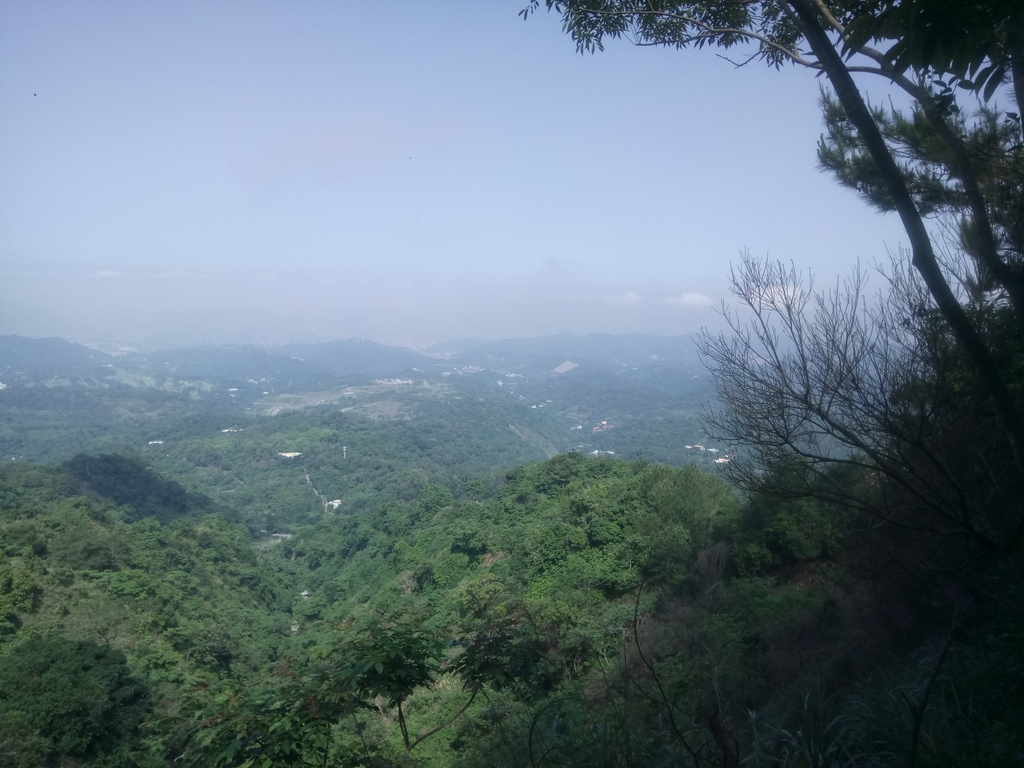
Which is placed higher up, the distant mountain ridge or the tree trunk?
the tree trunk

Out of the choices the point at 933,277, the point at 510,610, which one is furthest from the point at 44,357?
the point at 933,277

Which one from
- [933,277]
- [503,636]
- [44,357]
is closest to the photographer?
[933,277]

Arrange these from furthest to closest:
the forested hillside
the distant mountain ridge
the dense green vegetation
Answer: the distant mountain ridge, the forested hillside, the dense green vegetation

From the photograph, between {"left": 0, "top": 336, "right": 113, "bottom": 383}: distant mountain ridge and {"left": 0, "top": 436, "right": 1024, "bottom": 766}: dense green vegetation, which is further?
{"left": 0, "top": 336, "right": 113, "bottom": 383}: distant mountain ridge

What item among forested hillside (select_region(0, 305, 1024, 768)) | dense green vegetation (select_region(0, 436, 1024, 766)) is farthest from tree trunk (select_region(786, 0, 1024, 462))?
dense green vegetation (select_region(0, 436, 1024, 766))

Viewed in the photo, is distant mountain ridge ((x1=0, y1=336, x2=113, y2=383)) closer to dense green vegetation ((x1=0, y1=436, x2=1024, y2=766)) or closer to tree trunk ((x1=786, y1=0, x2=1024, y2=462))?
dense green vegetation ((x1=0, y1=436, x2=1024, y2=766))

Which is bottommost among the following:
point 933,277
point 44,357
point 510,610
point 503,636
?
point 44,357

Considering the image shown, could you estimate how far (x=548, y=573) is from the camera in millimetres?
16156

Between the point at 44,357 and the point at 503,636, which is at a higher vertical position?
the point at 503,636

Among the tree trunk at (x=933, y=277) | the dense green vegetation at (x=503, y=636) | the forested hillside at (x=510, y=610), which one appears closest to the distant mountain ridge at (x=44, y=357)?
the forested hillside at (x=510, y=610)

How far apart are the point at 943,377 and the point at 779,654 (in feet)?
12.9

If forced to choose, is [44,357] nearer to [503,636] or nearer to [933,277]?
[503,636]

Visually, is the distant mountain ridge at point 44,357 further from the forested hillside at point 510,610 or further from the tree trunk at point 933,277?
the tree trunk at point 933,277

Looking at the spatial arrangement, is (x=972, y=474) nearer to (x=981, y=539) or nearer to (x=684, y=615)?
(x=981, y=539)
